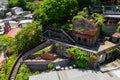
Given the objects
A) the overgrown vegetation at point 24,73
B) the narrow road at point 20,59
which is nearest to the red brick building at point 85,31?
the narrow road at point 20,59

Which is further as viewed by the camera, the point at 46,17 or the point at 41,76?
the point at 46,17

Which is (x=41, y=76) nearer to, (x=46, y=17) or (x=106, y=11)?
(x=46, y=17)

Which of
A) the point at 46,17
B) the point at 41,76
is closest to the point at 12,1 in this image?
the point at 46,17

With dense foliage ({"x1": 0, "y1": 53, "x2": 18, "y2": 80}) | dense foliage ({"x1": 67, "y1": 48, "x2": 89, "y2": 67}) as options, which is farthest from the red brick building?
dense foliage ({"x1": 0, "y1": 53, "x2": 18, "y2": 80})

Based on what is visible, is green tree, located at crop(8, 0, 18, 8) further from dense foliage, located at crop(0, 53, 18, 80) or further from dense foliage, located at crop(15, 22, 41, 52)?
dense foliage, located at crop(0, 53, 18, 80)

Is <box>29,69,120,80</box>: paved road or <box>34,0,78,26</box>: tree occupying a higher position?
<box>34,0,78,26</box>: tree

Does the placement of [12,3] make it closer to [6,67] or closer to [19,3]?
[19,3]

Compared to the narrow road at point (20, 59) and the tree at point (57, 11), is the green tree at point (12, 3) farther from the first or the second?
the narrow road at point (20, 59)
